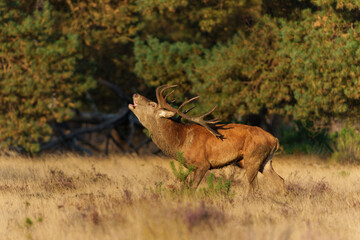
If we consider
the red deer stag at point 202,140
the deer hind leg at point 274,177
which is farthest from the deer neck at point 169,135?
the deer hind leg at point 274,177

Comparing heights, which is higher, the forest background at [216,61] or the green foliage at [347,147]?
the forest background at [216,61]

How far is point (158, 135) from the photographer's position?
9.28m

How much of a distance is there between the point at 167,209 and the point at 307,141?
13.0 meters

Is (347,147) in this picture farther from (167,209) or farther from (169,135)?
(167,209)

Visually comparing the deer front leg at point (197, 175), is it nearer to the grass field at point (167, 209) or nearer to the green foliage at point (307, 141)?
the grass field at point (167, 209)

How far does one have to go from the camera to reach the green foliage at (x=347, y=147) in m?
16.0

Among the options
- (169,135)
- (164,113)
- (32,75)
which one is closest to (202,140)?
(169,135)

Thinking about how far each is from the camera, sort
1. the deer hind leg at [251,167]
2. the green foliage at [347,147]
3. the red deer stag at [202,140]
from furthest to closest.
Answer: the green foliage at [347,147] → the deer hind leg at [251,167] → the red deer stag at [202,140]

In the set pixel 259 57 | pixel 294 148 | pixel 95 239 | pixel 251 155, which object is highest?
pixel 95 239

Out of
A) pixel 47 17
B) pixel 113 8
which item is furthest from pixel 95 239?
pixel 113 8

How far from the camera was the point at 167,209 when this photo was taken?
21.3ft

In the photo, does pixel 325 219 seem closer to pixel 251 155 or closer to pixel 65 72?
pixel 251 155

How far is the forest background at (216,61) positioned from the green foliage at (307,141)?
37mm

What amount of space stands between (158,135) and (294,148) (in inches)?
373
